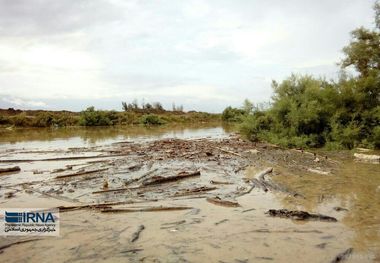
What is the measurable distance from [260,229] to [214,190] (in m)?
3.03

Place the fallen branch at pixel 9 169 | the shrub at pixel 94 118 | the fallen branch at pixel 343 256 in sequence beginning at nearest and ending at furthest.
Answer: the fallen branch at pixel 343 256
the fallen branch at pixel 9 169
the shrub at pixel 94 118

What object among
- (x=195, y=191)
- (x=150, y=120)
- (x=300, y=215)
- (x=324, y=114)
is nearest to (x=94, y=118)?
(x=150, y=120)

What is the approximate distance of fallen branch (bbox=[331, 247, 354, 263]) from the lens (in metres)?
4.45

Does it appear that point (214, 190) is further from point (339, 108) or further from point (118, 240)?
point (339, 108)

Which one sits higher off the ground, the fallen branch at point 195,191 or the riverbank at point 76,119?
the riverbank at point 76,119

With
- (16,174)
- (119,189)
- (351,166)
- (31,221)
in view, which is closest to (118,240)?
(31,221)

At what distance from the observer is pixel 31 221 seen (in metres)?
6.21

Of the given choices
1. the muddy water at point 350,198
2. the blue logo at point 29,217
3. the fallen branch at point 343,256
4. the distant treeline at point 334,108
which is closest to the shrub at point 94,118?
the distant treeline at point 334,108

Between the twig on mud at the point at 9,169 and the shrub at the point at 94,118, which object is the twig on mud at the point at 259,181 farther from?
the shrub at the point at 94,118

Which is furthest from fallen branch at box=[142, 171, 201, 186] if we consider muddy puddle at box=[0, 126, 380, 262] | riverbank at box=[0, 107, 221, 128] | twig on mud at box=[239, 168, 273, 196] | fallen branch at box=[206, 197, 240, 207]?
riverbank at box=[0, 107, 221, 128]

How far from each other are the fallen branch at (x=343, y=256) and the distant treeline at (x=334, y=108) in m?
13.9

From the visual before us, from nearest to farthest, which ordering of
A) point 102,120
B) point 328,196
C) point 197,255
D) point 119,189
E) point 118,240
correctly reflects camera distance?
point 197,255 → point 118,240 → point 328,196 → point 119,189 → point 102,120

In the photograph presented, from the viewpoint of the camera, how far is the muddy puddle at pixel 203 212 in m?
4.76

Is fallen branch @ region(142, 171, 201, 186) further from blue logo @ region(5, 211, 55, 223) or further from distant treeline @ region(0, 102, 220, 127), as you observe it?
distant treeline @ region(0, 102, 220, 127)
